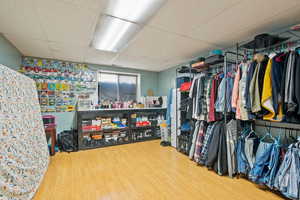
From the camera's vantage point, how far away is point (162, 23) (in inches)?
73.9

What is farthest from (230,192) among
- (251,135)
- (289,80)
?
(289,80)

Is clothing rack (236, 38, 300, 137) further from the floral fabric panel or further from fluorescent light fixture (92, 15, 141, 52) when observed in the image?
the floral fabric panel

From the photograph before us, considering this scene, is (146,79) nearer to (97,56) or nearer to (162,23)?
(97,56)

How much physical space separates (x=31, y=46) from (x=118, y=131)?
8.78 feet

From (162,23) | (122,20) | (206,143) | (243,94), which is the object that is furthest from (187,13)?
(206,143)

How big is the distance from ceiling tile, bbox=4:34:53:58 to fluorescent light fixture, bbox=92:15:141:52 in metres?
1.03

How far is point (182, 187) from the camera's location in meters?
1.83

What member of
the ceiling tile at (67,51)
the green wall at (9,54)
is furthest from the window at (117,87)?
the green wall at (9,54)

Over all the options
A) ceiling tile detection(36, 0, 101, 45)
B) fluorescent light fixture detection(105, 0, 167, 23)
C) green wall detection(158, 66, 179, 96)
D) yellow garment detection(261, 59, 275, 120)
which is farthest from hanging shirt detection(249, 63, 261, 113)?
green wall detection(158, 66, 179, 96)

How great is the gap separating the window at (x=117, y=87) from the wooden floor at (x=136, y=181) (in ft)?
6.46

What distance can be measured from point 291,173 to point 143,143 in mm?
2910

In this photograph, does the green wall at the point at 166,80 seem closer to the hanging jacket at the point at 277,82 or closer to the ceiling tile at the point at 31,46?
the hanging jacket at the point at 277,82

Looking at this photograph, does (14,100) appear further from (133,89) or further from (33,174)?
(133,89)

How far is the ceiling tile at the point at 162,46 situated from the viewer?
7.38 feet
